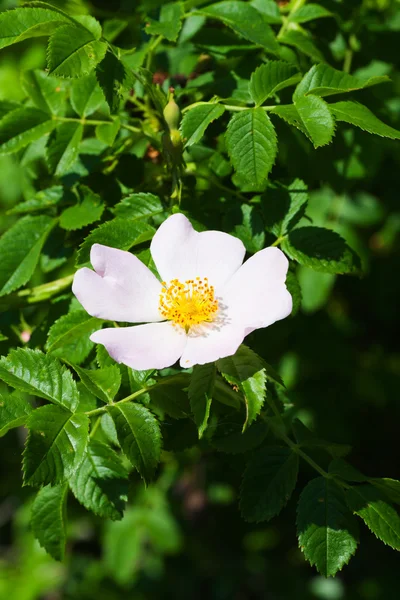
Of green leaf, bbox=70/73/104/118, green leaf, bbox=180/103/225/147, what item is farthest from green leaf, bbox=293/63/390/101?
green leaf, bbox=70/73/104/118

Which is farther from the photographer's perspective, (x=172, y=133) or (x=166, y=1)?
(x=166, y=1)

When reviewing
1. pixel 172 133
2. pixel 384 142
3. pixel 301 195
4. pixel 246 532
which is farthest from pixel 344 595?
pixel 172 133

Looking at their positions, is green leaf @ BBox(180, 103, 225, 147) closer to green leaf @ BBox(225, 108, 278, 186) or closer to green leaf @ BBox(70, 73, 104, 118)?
green leaf @ BBox(225, 108, 278, 186)

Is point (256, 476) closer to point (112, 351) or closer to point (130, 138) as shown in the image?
point (112, 351)

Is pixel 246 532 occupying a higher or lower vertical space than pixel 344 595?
higher

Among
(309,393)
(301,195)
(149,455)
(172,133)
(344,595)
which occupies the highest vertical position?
(172,133)

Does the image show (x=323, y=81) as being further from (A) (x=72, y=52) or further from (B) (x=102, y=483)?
(B) (x=102, y=483)
